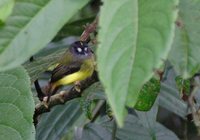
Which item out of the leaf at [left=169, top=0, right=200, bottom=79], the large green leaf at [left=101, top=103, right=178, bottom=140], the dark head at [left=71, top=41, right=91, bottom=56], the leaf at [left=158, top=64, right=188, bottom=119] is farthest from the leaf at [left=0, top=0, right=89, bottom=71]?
the leaf at [left=158, top=64, right=188, bottom=119]

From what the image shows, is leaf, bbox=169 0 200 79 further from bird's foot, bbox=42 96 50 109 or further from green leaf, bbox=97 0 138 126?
bird's foot, bbox=42 96 50 109

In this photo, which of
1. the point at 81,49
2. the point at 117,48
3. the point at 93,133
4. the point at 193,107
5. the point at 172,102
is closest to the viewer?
the point at 117,48

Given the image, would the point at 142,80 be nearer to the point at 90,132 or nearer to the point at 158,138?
the point at 90,132

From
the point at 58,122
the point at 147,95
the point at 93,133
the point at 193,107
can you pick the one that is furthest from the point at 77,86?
the point at 58,122

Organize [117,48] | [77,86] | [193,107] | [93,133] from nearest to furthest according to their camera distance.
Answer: [117,48] → [193,107] → [77,86] → [93,133]

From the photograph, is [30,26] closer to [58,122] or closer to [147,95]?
[147,95]

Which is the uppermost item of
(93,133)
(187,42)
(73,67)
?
(187,42)

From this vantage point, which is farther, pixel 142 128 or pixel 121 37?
pixel 142 128
